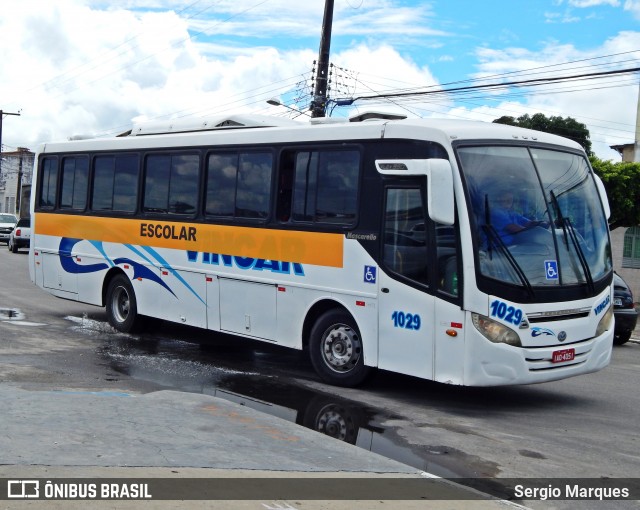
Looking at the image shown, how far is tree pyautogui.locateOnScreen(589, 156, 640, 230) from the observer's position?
27469mm

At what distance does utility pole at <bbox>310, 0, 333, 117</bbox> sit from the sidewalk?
17.7 metres

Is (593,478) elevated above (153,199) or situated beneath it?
situated beneath

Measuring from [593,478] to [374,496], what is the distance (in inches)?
81.8

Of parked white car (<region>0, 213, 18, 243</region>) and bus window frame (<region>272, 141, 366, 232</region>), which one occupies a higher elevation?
bus window frame (<region>272, 141, 366, 232</region>)

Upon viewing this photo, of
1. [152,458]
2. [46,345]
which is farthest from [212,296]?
[152,458]

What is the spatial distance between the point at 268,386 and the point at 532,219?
363 cm

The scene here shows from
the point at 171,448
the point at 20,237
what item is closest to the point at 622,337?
the point at 171,448

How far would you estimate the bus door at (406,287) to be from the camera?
929 cm

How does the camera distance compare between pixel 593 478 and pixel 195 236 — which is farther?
pixel 195 236

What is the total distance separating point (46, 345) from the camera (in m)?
12.5

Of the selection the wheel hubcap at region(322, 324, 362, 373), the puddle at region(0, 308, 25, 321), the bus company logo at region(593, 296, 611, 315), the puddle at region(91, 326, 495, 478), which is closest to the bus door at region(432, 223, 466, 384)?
the puddle at region(91, 326, 495, 478)

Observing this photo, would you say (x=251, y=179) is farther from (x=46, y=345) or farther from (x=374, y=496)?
(x=374, y=496)

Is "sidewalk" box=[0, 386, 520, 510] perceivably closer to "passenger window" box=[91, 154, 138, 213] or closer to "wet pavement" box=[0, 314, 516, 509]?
"wet pavement" box=[0, 314, 516, 509]

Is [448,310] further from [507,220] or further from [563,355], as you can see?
[563,355]
